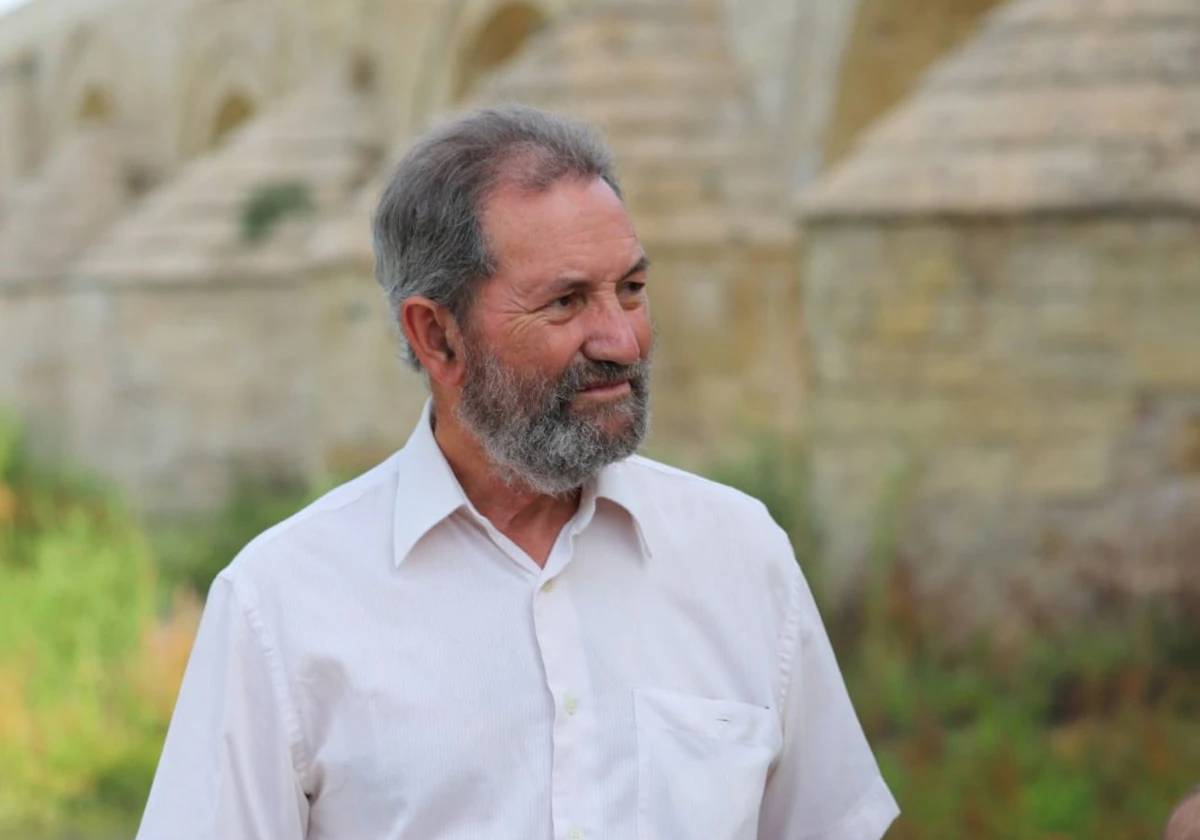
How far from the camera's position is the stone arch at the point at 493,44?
1425 centimetres

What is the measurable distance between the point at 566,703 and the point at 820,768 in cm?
39

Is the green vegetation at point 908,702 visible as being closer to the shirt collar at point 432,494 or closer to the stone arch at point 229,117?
the shirt collar at point 432,494

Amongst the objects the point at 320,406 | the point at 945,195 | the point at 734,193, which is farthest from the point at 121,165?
the point at 945,195

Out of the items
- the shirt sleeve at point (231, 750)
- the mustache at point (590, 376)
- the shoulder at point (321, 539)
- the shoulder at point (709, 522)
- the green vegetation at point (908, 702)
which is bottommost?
the green vegetation at point (908, 702)

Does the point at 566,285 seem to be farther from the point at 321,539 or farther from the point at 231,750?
the point at 231,750

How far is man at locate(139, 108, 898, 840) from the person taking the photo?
6.21 feet

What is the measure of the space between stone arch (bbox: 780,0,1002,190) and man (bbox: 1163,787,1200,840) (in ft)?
27.6

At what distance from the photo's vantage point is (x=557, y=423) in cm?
198

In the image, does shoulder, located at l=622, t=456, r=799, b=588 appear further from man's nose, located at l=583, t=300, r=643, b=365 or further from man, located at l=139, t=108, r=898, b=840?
man's nose, located at l=583, t=300, r=643, b=365

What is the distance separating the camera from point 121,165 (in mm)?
20484

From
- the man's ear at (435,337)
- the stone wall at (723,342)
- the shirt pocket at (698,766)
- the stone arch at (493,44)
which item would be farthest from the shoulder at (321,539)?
the stone arch at (493,44)

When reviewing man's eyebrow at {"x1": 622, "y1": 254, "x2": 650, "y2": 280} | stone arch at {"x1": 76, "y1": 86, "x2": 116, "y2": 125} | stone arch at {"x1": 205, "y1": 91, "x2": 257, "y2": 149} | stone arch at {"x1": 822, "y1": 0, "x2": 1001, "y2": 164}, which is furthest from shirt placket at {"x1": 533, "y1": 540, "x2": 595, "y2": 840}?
stone arch at {"x1": 76, "y1": 86, "x2": 116, "y2": 125}

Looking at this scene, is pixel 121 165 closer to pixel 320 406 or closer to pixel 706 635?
pixel 320 406

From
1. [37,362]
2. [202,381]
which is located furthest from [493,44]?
[37,362]
